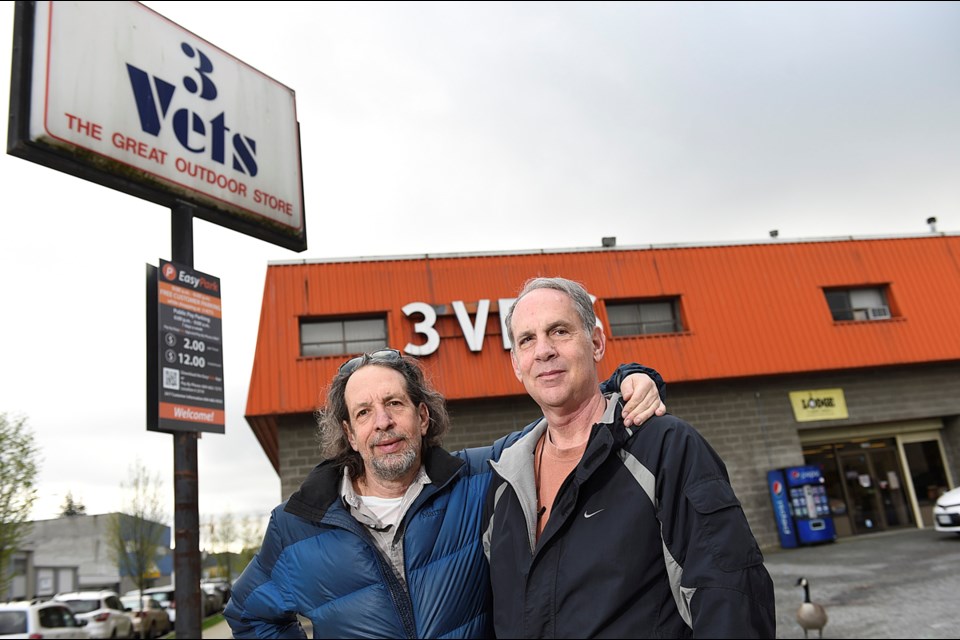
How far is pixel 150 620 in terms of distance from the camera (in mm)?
22266

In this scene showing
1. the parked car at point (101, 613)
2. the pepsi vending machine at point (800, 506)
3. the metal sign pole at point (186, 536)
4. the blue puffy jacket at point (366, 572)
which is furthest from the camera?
the parked car at point (101, 613)

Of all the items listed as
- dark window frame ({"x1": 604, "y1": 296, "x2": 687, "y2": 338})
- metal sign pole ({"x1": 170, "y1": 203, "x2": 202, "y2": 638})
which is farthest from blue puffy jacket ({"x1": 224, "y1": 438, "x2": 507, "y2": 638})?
dark window frame ({"x1": 604, "y1": 296, "x2": 687, "y2": 338})

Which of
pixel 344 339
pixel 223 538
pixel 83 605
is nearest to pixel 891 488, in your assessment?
pixel 344 339

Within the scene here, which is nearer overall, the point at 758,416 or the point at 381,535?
the point at 381,535

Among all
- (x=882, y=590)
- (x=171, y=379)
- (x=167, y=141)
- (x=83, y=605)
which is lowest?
(x=83, y=605)

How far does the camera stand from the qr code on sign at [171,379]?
4.26 metres

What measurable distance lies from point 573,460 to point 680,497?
0.49 m

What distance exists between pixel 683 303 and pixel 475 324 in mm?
5778

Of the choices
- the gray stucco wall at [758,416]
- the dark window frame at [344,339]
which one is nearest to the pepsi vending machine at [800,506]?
the gray stucco wall at [758,416]

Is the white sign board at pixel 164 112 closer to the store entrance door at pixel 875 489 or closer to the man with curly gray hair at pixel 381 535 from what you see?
the man with curly gray hair at pixel 381 535

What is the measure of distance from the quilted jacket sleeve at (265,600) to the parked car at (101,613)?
1764 centimetres

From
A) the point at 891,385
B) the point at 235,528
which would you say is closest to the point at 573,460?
the point at 891,385

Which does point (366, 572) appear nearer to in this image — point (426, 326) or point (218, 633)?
point (426, 326)

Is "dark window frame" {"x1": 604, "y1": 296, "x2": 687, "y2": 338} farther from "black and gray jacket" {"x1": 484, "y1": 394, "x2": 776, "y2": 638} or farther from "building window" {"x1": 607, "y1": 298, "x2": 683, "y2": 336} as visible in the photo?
"black and gray jacket" {"x1": 484, "y1": 394, "x2": 776, "y2": 638}
